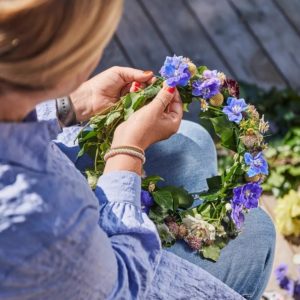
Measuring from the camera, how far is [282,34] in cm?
219

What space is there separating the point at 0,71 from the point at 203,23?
1.52m

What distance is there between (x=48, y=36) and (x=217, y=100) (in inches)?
20.6

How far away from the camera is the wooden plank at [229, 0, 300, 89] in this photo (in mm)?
A: 2143

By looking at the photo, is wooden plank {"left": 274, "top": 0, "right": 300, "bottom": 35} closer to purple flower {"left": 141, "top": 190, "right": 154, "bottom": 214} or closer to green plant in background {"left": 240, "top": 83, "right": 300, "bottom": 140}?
green plant in background {"left": 240, "top": 83, "right": 300, "bottom": 140}

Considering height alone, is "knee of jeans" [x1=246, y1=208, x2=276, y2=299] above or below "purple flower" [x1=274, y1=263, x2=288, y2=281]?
above

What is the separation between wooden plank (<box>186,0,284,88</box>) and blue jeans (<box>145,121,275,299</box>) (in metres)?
0.76

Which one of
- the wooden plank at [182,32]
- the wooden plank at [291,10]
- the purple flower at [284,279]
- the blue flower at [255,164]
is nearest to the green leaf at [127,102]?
the blue flower at [255,164]

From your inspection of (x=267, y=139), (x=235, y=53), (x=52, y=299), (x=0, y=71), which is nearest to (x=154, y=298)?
(x=52, y=299)

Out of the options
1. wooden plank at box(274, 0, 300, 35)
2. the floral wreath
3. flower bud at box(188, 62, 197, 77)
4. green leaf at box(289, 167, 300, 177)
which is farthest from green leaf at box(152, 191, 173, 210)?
wooden plank at box(274, 0, 300, 35)

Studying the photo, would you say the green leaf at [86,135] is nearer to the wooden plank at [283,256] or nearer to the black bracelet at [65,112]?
the black bracelet at [65,112]

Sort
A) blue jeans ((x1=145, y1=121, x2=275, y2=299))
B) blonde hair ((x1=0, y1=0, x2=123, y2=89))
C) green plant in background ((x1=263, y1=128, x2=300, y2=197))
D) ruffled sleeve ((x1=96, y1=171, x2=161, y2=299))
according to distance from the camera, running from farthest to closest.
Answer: green plant in background ((x1=263, y1=128, x2=300, y2=197)), blue jeans ((x1=145, y1=121, x2=275, y2=299)), ruffled sleeve ((x1=96, y1=171, x2=161, y2=299)), blonde hair ((x1=0, y1=0, x2=123, y2=89))

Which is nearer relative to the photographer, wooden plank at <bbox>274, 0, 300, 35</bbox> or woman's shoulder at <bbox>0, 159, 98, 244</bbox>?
woman's shoulder at <bbox>0, 159, 98, 244</bbox>

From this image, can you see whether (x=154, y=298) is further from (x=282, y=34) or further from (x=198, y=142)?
(x=282, y=34)

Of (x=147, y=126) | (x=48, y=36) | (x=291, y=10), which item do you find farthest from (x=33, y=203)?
(x=291, y=10)
